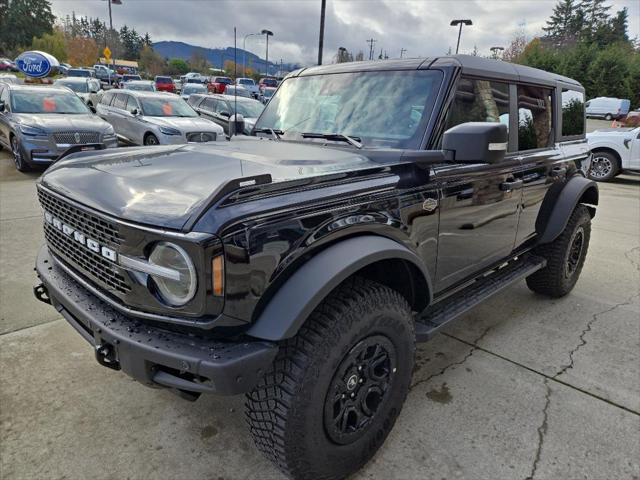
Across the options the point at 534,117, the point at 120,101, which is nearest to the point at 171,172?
the point at 534,117

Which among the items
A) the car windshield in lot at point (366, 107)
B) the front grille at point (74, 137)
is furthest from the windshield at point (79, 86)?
the car windshield in lot at point (366, 107)

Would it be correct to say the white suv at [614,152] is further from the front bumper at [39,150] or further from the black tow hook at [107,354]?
the black tow hook at [107,354]

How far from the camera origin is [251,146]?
286 cm

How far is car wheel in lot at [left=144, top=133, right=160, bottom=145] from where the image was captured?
10.8m

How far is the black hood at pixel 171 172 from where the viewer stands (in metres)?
1.77

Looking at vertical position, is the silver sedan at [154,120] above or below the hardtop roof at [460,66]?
below

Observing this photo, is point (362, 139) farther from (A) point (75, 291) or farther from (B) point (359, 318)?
(A) point (75, 291)

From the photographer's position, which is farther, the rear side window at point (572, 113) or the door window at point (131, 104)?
the door window at point (131, 104)

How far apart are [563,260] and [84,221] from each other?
377 centimetres

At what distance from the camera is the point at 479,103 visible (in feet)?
9.55

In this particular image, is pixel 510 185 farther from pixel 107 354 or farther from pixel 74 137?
pixel 74 137

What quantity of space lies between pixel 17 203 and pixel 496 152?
703cm

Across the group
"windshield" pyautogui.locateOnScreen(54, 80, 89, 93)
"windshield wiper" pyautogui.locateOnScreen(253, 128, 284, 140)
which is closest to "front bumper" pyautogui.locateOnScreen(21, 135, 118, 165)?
"windshield wiper" pyautogui.locateOnScreen(253, 128, 284, 140)

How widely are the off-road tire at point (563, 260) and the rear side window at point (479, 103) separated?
142 centimetres
